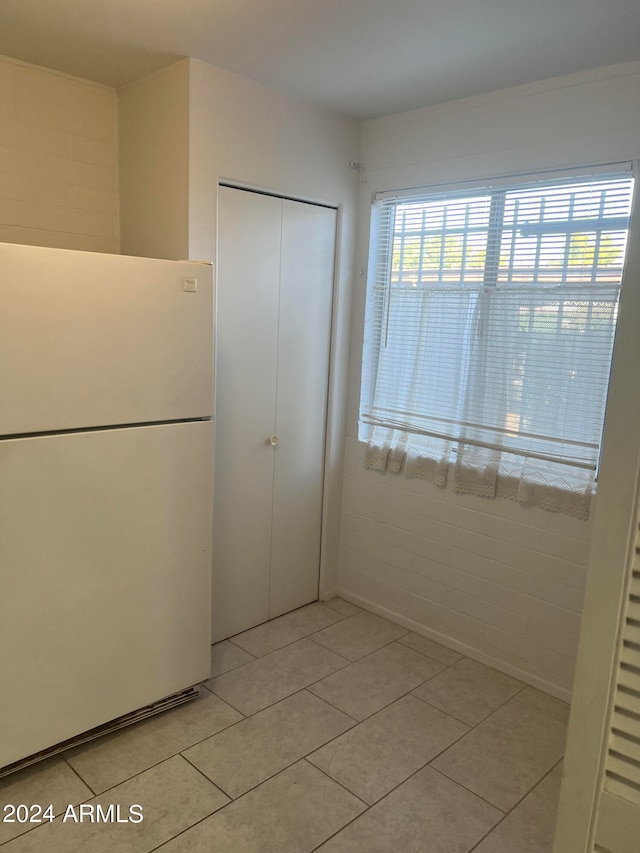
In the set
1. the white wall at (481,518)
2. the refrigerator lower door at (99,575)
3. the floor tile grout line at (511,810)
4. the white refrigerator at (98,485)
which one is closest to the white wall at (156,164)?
the white refrigerator at (98,485)

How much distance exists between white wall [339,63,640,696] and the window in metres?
0.09

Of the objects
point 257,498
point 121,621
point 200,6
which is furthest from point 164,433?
point 200,6

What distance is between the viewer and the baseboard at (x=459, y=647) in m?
2.70

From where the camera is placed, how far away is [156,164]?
2643 mm

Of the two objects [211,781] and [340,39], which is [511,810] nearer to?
[211,781]

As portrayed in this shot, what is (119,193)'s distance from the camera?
2.86m

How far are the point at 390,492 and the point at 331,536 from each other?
0.46 m

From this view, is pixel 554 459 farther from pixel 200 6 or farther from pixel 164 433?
pixel 200 6

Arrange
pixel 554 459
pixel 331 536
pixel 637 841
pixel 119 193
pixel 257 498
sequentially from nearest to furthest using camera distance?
pixel 637 841 → pixel 554 459 → pixel 119 193 → pixel 257 498 → pixel 331 536

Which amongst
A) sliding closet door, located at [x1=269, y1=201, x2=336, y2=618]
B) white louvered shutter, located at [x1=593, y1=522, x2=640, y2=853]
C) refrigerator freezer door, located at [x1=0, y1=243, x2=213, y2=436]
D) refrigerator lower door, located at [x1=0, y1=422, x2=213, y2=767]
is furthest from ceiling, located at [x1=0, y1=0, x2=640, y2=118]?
white louvered shutter, located at [x1=593, y1=522, x2=640, y2=853]

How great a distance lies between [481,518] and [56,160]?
93.4 inches

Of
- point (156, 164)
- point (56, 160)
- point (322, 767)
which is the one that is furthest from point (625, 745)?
point (56, 160)

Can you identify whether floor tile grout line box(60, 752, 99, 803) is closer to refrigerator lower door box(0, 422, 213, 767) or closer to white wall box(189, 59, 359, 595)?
refrigerator lower door box(0, 422, 213, 767)

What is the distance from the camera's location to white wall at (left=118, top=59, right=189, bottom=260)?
2521 mm
